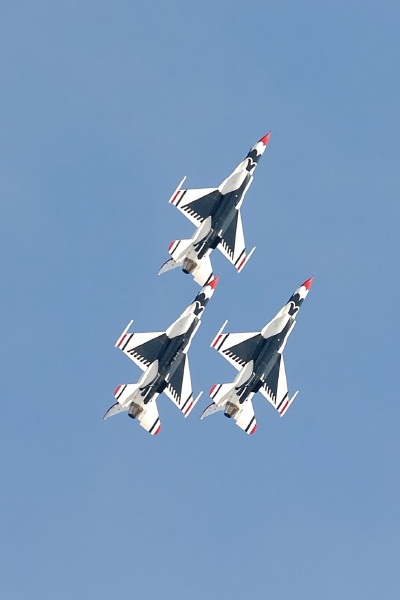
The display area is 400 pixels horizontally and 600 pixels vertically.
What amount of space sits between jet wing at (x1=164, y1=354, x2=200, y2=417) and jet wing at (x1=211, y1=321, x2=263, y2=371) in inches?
152

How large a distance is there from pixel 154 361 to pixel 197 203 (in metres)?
15.4

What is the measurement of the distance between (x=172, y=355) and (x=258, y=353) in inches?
321

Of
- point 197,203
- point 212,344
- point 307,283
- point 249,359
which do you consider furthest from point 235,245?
point 249,359

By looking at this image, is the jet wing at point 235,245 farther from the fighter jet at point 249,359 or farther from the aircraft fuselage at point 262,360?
the aircraft fuselage at point 262,360

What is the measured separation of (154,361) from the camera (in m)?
176

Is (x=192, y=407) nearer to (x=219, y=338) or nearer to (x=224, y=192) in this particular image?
(x=219, y=338)

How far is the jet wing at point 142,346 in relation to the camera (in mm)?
176250

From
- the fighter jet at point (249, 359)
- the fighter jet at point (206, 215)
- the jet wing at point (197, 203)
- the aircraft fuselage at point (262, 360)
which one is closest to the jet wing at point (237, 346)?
the fighter jet at point (249, 359)

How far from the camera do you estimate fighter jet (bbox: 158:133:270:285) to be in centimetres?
17950

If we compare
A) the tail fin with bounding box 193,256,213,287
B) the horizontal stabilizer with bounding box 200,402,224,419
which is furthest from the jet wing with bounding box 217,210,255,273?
the horizontal stabilizer with bounding box 200,402,224,419

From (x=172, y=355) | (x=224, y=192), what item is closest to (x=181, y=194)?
(x=224, y=192)

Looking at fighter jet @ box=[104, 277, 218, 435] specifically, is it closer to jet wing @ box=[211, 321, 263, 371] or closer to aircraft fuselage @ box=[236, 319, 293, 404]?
jet wing @ box=[211, 321, 263, 371]

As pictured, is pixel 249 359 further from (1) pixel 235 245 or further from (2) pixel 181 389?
(1) pixel 235 245

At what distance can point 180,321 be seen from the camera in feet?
576
